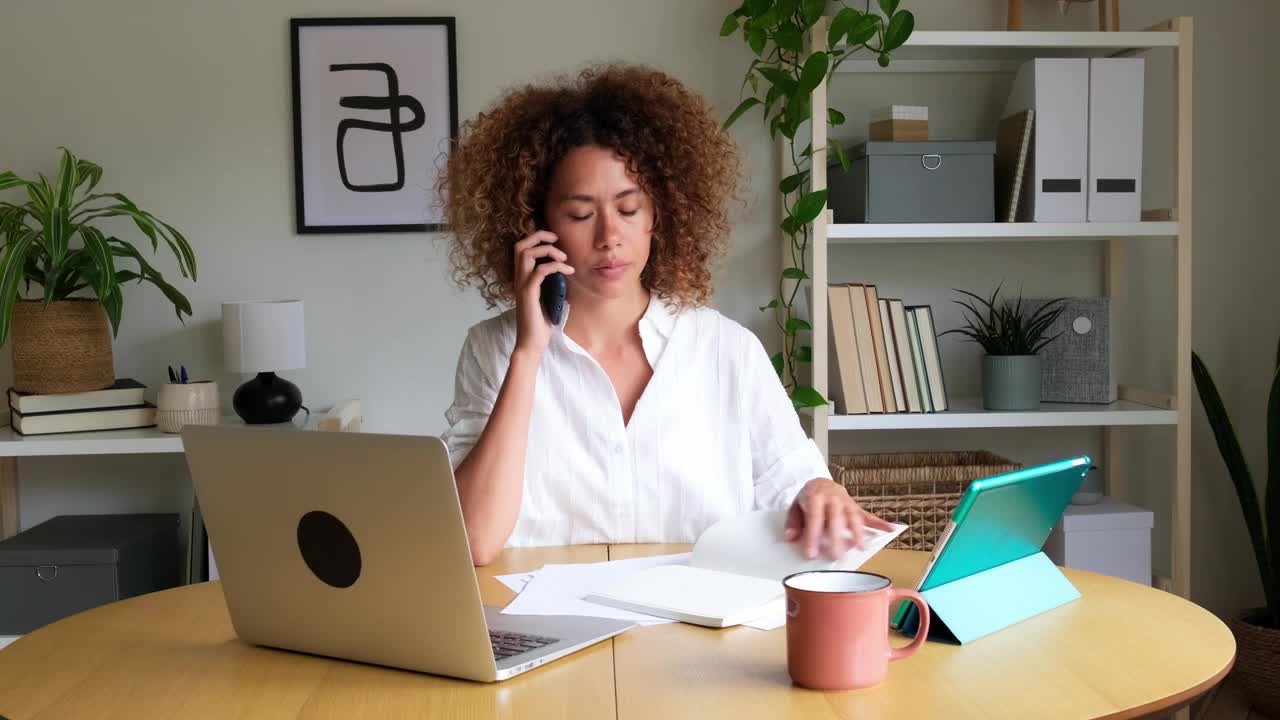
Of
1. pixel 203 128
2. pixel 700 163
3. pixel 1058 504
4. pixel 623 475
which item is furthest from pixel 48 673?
pixel 203 128

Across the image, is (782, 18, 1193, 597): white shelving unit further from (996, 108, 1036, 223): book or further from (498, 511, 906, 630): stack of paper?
(498, 511, 906, 630): stack of paper

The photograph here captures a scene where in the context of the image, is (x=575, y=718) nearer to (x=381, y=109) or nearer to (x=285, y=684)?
(x=285, y=684)

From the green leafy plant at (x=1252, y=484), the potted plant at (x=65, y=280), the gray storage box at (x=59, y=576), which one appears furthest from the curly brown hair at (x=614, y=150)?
the green leafy plant at (x=1252, y=484)

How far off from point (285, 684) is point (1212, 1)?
3033 millimetres

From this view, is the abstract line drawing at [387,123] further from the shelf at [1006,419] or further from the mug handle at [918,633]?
the mug handle at [918,633]

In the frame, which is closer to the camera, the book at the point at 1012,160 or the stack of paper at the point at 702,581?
the stack of paper at the point at 702,581

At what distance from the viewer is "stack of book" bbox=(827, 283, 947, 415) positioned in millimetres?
2775

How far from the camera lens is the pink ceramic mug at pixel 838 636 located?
93 cm

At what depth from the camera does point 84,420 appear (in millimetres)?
2789

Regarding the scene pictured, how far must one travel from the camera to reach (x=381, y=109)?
3.04 metres

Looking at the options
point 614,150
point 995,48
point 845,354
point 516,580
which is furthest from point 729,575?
point 995,48

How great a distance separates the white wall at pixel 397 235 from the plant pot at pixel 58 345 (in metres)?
0.25

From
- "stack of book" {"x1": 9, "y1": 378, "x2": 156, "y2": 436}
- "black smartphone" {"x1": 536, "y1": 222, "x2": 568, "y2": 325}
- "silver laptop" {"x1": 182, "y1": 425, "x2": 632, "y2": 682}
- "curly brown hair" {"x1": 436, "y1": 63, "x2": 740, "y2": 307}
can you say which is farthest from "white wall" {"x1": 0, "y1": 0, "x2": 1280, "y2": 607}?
"silver laptop" {"x1": 182, "y1": 425, "x2": 632, "y2": 682}

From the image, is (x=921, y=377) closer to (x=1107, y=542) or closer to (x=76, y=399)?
(x=1107, y=542)
